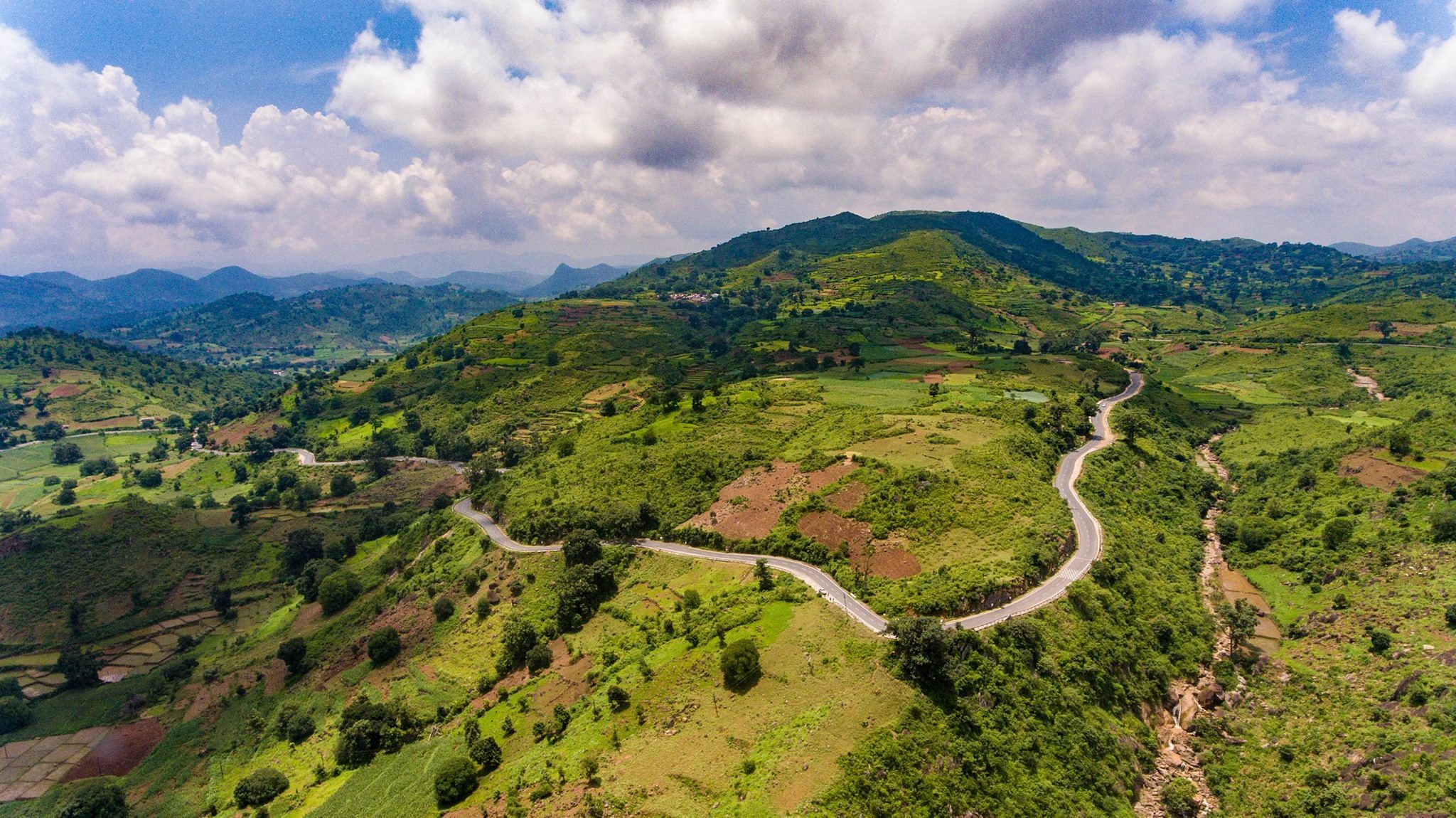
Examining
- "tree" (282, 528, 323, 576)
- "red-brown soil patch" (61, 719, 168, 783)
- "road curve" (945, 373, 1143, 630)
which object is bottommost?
"red-brown soil patch" (61, 719, 168, 783)

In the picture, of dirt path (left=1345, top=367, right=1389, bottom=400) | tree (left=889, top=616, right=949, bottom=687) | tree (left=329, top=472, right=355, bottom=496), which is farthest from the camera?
tree (left=329, top=472, right=355, bottom=496)

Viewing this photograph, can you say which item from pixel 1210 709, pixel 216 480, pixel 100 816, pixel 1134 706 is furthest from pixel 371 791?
pixel 216 480

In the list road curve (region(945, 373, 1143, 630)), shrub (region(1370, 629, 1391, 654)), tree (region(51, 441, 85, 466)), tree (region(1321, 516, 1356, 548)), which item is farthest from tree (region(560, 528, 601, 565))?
tree (region(51, 441, 85, 466))

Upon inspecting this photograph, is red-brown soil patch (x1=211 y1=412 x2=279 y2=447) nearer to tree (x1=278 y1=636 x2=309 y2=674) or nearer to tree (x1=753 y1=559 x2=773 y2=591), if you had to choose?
tree (x1=278 y1=636 x2=309 y2=674)

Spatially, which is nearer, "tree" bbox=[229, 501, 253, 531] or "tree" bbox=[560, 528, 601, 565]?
"tree" bbox=[560, 528, 601, 565]

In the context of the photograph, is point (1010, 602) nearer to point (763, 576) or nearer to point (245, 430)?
point (763, 576)

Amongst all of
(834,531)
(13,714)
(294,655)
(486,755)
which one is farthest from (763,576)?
(13,714)
